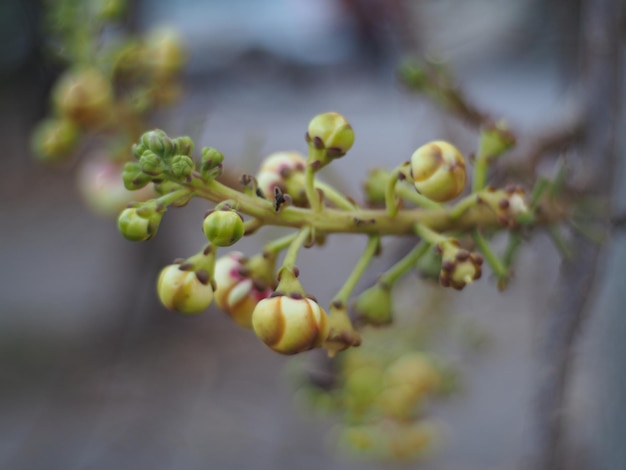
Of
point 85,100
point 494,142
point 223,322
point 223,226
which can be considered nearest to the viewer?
point 223,226

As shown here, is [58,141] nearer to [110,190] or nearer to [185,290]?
[110,190]

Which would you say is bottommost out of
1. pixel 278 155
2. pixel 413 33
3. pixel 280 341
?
pixel 280 341

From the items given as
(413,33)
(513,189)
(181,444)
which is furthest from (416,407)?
(181,444)

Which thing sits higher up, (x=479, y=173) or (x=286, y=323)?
(x=479, y=173)

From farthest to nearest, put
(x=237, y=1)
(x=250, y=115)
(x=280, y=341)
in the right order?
(x=237, y=1) → (x=250, y=115) → (x=280, y=341)

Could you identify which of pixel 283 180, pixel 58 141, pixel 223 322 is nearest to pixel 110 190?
pixel 58 141

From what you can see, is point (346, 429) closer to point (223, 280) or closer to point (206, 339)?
point (223, 280)

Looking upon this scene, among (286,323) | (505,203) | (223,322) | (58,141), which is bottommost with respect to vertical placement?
(286,323)
